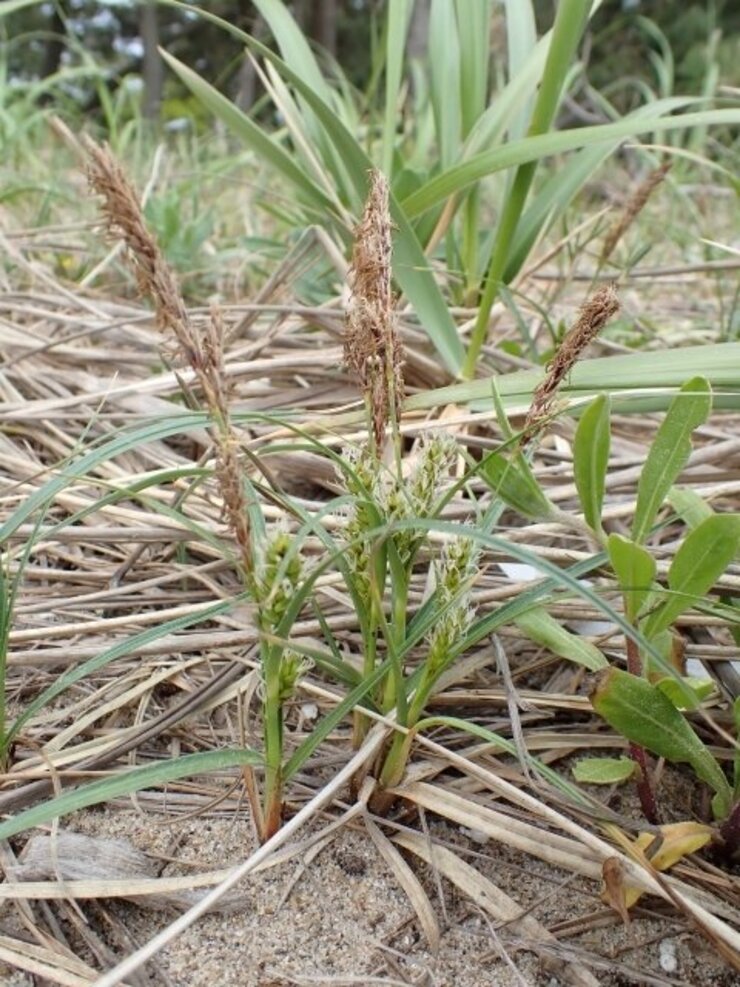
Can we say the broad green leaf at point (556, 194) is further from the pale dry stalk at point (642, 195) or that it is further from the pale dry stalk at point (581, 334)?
the pale dry stalk at point (581, 334)

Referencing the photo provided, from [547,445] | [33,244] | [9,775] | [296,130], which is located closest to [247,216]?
[33,244]

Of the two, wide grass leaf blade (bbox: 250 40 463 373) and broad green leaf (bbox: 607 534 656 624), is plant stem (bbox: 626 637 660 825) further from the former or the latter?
wide grass leaf blade (bbox: 250 40 463 373)

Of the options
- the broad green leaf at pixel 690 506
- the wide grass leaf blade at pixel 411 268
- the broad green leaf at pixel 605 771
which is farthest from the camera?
the wide grass leaf blade at pixel 411 268

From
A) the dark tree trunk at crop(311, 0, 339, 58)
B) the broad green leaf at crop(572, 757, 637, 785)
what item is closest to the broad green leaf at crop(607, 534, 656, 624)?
the broad green leaf at crop(572, 757, 637, 785)

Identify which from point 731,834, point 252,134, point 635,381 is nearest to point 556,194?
point 252,134

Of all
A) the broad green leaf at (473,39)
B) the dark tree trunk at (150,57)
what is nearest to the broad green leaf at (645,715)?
the broad green leaf at (473,39)

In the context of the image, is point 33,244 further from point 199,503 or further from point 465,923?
point 465,923
